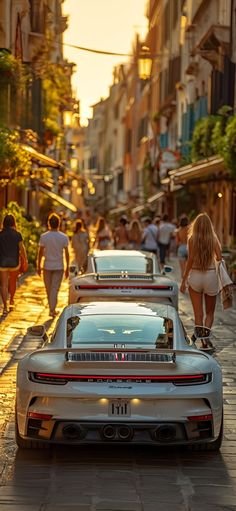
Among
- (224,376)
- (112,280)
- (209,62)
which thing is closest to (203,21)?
(209,62)

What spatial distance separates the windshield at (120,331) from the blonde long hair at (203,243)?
5.77 meters

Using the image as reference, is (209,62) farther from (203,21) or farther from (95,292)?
(95,292)

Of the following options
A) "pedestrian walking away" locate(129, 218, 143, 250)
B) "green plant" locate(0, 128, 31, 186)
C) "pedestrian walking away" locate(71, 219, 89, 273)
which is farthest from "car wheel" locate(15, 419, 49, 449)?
"pedestrian walking away" locate(129, 218, 143, 250)

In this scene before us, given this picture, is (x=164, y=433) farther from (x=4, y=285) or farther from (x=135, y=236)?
(x=135, y=236)

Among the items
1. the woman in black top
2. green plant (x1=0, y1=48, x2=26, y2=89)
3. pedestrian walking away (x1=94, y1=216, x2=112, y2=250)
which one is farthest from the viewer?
pedestrian walking away (x1=94, y1=216, x2=112, y2=250)

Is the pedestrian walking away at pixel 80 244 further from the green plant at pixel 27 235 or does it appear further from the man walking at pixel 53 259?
the man walking at pixel 53 259

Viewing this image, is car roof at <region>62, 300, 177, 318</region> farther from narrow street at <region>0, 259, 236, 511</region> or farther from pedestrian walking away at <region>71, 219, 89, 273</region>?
pedestrian walking away at <region>71, 219, 89, 273</region>

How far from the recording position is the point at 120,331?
9.84 meters

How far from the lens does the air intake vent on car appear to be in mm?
9180

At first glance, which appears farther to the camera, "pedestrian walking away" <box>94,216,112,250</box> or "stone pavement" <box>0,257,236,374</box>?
"pedestrian walking away" <box>94,216,112,250</box>

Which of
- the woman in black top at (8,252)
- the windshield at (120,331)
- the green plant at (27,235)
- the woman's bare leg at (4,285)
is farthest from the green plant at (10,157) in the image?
the windshield at (120,331)

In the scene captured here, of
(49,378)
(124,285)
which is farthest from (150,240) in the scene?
(49,378)

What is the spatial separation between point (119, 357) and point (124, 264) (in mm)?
9230

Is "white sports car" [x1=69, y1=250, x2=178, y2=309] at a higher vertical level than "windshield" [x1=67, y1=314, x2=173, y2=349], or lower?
lower
